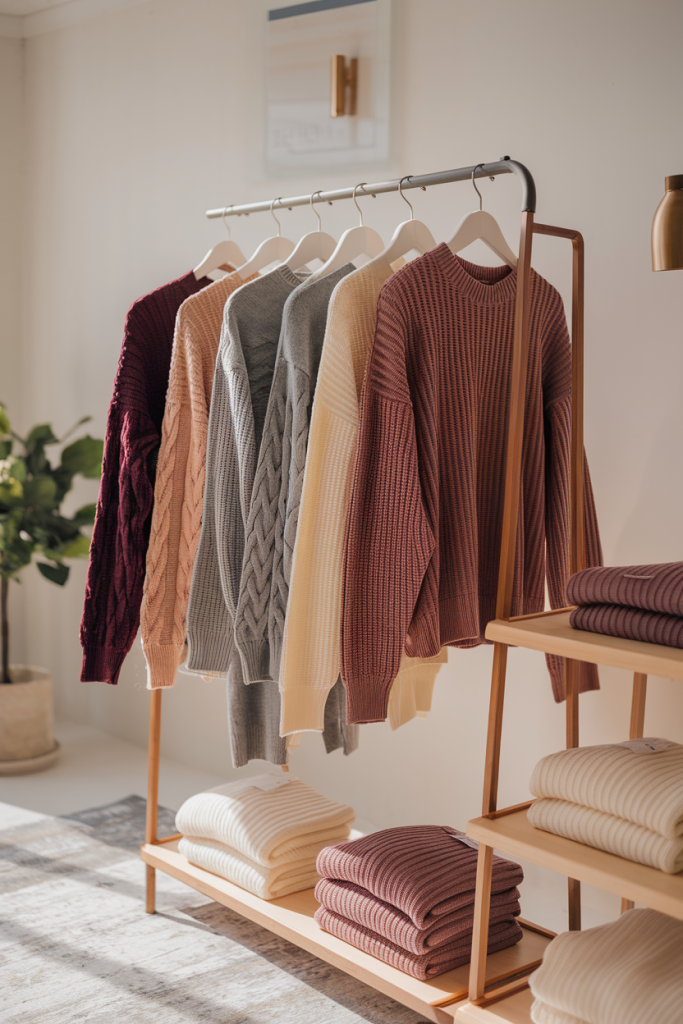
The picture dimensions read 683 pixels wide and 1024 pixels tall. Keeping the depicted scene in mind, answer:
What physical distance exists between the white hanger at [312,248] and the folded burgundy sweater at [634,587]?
845 millimetres

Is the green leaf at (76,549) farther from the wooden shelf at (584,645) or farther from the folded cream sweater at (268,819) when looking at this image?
the wooden shelf at (584,645)

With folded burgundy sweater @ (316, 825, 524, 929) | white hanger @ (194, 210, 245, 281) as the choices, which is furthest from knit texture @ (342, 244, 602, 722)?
white hanger @ (194, 210, 245, 281)

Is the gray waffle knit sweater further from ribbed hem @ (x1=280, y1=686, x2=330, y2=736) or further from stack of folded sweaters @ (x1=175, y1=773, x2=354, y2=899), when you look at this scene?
stack of folded sweaters @ (x1=175, y1=773, x2=354, y2=899)

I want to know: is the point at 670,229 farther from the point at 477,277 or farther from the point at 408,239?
the point at 408,239

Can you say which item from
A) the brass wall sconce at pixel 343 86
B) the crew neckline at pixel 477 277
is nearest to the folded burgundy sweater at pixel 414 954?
the crew neckline at pixel 477 277

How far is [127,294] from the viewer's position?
3254 millimetres

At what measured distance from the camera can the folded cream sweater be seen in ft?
6.35

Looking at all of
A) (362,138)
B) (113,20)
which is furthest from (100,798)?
(113,20)

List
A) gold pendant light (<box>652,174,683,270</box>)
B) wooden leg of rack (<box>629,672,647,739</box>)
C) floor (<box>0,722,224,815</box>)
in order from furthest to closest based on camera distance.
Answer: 1. floor (<box>0,722,224,815</box>)
2. wooden leg of rack (<box>629,672,647,739</box>)
3. gold pendant light (<box>652,174,683,270</box>)

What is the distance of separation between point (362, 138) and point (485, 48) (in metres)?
0.40

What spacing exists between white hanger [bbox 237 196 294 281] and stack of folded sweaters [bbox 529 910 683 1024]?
4.40ft

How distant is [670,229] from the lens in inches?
54.4

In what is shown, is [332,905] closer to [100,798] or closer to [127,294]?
[100,798]

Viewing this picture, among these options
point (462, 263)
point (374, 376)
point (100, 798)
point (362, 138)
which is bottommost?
point (100, 798)
